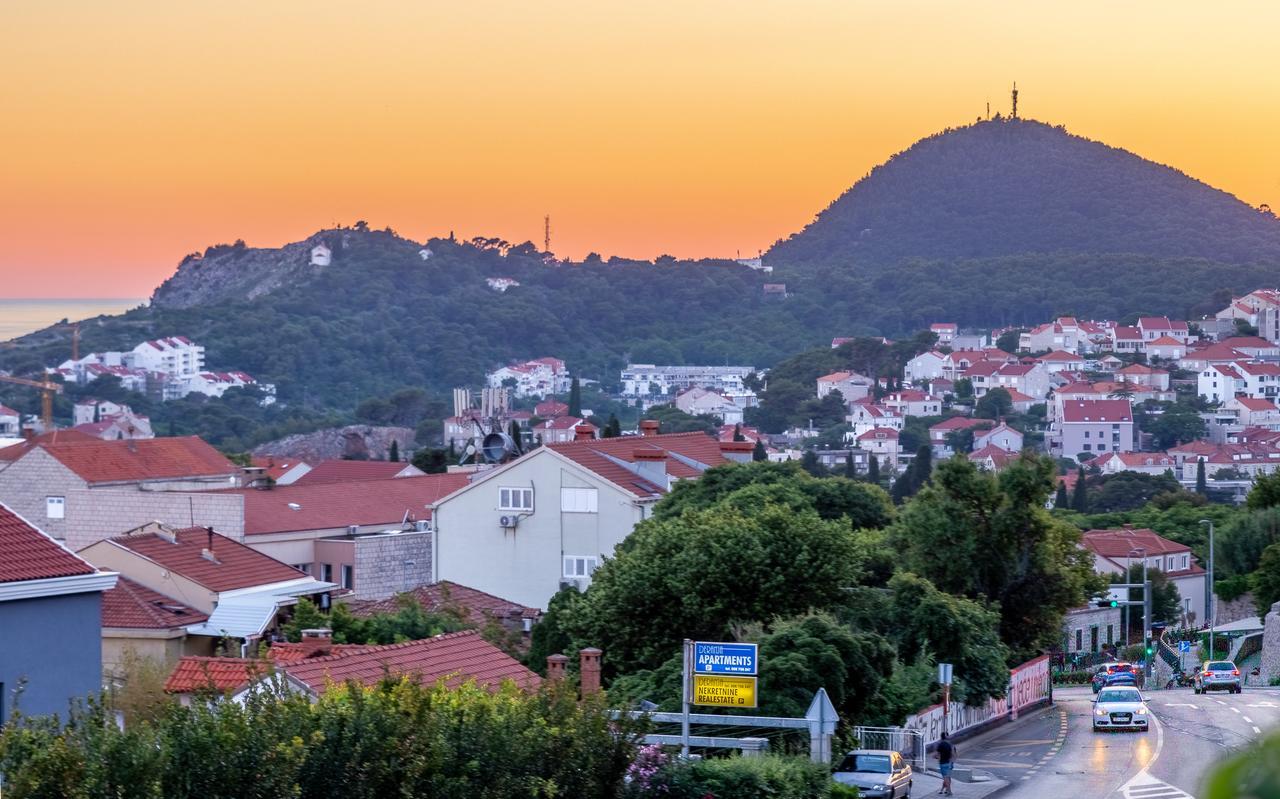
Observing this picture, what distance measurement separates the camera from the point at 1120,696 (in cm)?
2997

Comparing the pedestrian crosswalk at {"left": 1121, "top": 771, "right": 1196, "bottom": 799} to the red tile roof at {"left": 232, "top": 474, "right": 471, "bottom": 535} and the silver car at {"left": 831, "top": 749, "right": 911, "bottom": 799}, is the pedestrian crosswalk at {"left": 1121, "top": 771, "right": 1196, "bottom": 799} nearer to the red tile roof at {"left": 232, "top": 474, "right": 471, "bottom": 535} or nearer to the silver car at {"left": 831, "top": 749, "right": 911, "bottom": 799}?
the silver car at {"left": 831, "top": 749, "right": 911, "bottom": 799}

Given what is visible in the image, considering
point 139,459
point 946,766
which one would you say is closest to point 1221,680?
point 946,766

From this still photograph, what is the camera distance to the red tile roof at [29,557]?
11508mm

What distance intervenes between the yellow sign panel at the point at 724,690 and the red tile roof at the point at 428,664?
1.82 metres

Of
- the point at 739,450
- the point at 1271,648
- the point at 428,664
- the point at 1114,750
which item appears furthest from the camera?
the point at 739,450

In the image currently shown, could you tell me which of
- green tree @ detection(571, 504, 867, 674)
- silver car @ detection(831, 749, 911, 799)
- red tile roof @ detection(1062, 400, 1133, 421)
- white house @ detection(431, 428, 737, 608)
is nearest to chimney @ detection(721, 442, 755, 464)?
white house @ detection(431, 428, 737, 608)

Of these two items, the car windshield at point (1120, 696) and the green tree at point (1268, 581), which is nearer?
the car windshield at point (1120, 696)

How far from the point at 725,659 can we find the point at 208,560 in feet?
52.1

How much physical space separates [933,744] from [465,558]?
19237mm

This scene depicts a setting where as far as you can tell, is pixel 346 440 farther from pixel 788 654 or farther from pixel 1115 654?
pixel 788 654

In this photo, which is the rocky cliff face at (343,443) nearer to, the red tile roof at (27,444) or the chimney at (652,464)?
the red tile roof at (27,444)

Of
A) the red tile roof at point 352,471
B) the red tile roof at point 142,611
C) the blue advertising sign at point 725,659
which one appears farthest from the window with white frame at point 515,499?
the red tile roof at point 352,471

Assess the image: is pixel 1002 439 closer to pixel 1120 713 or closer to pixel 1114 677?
pixel 1114 677

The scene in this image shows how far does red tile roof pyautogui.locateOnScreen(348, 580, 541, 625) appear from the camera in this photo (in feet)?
107
